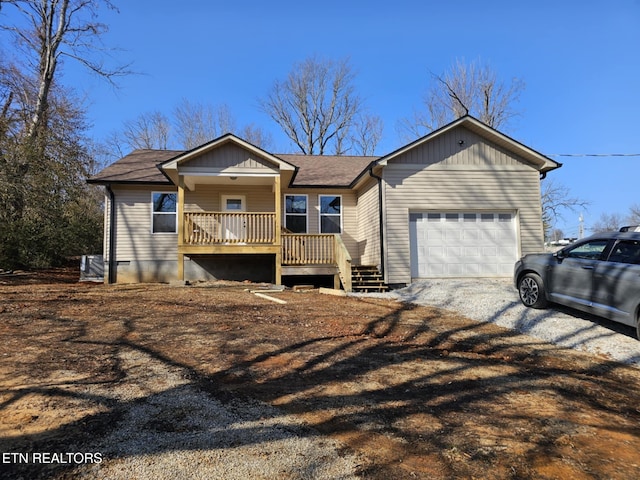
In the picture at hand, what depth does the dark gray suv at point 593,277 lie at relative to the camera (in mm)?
6137

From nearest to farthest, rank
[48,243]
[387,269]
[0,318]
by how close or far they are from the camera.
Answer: [0,318], [387,269], [48,243]

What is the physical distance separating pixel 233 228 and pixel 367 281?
4437 mm

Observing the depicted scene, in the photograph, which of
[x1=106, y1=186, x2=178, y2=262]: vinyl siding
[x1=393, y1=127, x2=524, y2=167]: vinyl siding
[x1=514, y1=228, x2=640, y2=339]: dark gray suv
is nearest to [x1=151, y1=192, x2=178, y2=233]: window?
[x1=106, y1=186, x2=178, y2=262]: vinyl siding

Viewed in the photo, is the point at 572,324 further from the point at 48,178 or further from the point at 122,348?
the point at 48,178

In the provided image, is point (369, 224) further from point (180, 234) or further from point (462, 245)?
point (180, 234)

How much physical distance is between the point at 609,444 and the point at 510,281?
960 cm

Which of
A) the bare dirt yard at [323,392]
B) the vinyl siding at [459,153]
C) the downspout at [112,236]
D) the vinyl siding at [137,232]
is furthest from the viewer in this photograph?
the vinyl siding at [137,232]

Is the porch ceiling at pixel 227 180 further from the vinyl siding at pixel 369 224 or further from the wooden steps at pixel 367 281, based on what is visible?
the wooden steps at pixel 367 281

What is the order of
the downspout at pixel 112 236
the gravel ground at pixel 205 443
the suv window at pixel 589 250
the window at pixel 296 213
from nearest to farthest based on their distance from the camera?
the gravel ground at pixel 205 443 → the suv window at pixel 589 250 → the downspout at pixel 112 236 → the window at pixel 296 213

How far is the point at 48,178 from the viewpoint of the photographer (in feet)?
43.2

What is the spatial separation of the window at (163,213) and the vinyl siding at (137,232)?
→ 0.49ft

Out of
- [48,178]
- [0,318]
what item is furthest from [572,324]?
[48,178]

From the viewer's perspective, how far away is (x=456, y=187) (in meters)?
12.4

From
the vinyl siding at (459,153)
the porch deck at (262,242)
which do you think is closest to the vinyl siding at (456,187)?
the vinyl siding at (459,153)
